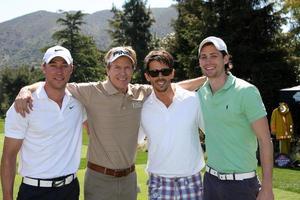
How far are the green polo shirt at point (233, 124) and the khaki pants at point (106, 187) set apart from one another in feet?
3.10

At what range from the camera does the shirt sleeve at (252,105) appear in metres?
4.37

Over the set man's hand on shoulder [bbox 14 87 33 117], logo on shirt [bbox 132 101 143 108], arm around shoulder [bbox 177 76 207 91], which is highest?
arm around shoulder [bbox 177 76 207 91]

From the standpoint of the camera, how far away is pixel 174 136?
4688 mm

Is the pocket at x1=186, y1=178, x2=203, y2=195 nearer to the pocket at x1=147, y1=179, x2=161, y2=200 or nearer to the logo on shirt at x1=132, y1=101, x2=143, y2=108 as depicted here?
the pocket at x1=147, y1=179, x2=161, y2=200

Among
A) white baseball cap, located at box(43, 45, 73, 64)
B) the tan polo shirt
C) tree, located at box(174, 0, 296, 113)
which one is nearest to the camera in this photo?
white baseball cap, located at box(43, 45, 73, 64)

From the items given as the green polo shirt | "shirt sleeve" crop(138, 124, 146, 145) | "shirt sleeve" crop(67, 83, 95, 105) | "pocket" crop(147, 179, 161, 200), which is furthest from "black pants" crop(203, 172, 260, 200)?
"shirt sleeve" crop(67, 83, 95, 105)

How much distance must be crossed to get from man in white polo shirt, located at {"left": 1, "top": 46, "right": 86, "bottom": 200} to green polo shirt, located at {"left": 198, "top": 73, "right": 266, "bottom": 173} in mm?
1368

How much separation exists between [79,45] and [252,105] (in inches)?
2236

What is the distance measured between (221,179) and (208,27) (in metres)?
19.4

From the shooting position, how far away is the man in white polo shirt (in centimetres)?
444

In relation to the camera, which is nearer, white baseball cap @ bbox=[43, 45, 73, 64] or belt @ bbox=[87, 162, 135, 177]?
white baseball cap @ bbox=[43, 45, 73, 64]

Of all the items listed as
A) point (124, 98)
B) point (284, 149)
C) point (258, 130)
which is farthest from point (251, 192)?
point (284, 149)

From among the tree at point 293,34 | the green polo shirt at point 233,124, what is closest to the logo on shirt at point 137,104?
the green polo shirt at point 233,124

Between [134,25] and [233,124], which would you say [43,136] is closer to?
[233,124]
